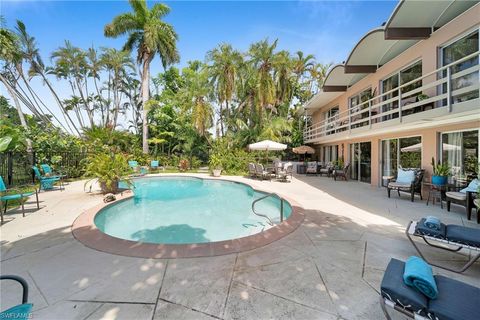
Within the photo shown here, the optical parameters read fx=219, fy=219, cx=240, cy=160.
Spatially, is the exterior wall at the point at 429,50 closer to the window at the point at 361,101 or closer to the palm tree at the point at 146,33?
the window at the point at 361,101

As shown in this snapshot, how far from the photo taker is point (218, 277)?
2947 mm

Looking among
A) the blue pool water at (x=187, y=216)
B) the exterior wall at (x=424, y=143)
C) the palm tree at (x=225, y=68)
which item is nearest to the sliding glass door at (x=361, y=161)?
the exterior wall at (x=424, y=143)

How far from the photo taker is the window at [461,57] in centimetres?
653

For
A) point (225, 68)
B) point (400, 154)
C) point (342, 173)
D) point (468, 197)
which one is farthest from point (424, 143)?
point (225, 68)

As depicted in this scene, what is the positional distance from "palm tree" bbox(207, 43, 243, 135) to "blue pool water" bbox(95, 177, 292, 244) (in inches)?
388

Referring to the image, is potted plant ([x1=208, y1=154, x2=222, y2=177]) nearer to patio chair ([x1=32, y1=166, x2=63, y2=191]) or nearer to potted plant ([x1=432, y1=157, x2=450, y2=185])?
patio chair ([x1=32, y1=166, x2=63, y2=191])

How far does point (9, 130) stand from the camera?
7.91 meters

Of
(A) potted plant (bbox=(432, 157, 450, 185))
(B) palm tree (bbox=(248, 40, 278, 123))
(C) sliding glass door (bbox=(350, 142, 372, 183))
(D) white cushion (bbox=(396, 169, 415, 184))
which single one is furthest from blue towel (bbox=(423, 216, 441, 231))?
(B) palm tree (bbox=(248, 40, 278, 123))

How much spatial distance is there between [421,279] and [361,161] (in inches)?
468

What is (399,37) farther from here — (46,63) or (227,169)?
(46,63)

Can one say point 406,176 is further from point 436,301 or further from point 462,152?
point 436,301

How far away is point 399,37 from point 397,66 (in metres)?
2.11

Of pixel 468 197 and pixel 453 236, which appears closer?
pixel 453 236

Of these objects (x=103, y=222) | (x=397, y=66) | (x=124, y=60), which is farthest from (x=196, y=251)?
(x=124, y=60)
